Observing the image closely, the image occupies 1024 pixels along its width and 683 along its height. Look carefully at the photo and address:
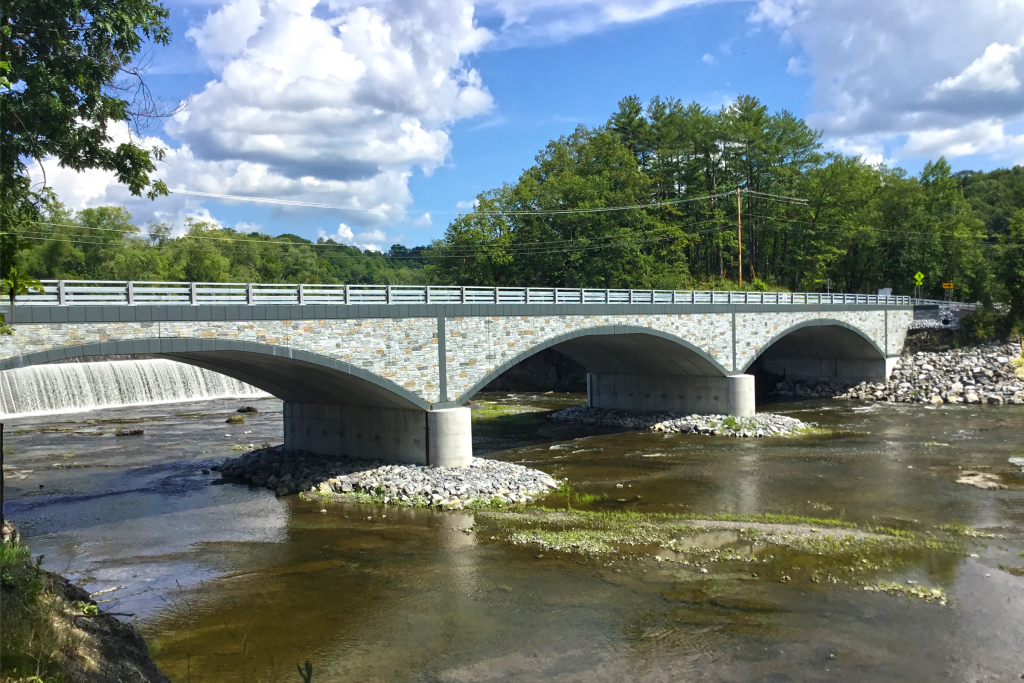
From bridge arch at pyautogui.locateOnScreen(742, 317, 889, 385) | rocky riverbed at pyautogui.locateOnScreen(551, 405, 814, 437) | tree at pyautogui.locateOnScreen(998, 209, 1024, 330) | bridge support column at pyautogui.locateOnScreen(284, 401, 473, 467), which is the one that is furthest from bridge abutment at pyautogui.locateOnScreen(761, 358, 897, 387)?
bridge support column at pyautogui.locateOnScreen(284, 401, 473, 467)

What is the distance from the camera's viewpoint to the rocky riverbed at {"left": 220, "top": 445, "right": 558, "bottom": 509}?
931 inches

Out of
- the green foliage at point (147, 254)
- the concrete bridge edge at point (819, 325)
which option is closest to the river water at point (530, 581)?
the concrete bridge edge at point (819, 325)

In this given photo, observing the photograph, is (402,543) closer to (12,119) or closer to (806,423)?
(12,119)

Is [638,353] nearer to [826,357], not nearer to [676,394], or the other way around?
[676,394]

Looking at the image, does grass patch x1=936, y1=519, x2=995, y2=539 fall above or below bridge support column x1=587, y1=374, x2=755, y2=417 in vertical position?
below

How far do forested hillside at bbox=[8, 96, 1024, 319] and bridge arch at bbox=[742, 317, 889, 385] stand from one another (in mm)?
7352

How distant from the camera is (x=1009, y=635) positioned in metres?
13.5

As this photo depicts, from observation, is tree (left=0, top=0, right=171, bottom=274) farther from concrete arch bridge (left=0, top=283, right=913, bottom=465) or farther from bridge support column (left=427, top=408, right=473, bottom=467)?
bridge support column (left=427, top=408, right=473, bottom=467)

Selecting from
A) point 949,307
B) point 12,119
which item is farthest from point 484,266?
point 12,119

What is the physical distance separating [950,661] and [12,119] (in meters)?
19.9

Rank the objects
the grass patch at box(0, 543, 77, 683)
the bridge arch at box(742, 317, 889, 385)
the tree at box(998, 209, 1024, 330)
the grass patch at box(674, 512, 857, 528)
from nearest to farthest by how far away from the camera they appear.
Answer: the grass patch at box(0, 543, 77, 683) → the grass patch at box(674, 512, 857, 528) → the bridge arch at box(742, 317, 889, 385) → the tree at box(998, 209, 1024, 330)

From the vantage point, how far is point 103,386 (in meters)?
43.7

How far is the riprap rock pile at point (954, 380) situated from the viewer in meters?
44.7

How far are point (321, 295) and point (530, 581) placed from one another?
1200 cm
